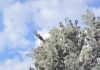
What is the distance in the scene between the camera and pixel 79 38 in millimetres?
109438

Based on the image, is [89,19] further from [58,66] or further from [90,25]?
[58,66]

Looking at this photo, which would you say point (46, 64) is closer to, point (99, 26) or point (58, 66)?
point (58, 66)

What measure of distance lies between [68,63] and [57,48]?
2.84 meters

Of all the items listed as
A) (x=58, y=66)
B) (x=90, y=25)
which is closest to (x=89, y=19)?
(x=90, y=25)

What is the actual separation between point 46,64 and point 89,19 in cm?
912

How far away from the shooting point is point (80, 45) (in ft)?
357

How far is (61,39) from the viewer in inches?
4318

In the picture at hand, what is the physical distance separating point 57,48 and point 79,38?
11.9ft

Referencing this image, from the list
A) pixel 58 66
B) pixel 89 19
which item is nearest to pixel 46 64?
pixel 58 66

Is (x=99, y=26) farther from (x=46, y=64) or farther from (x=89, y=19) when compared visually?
(x=46, y=64)

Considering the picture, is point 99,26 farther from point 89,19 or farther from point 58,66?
point 58,66

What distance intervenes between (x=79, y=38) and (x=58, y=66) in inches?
203

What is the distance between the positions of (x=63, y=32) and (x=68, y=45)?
206 centimetres

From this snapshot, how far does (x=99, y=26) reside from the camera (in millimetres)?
108688
